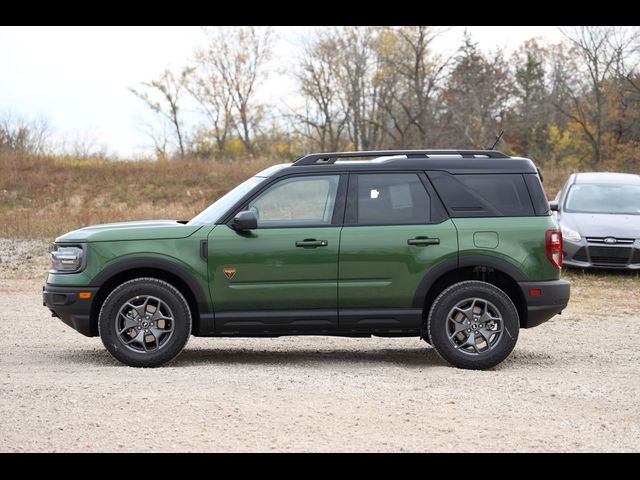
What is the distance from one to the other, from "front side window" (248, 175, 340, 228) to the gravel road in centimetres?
135

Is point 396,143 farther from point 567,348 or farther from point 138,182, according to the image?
point 567,348

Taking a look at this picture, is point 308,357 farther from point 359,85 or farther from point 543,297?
point 359,85

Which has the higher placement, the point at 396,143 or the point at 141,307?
the point at 396,143

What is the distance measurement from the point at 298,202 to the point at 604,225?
30.4 ft

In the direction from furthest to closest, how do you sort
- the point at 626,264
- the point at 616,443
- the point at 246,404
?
the point at 626,264 < the point at 246,404 < the point at 616,443

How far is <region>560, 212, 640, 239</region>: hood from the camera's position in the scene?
55.2ft

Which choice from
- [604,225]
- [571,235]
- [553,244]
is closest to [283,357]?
[553,244]

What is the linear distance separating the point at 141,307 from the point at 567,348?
4648mm

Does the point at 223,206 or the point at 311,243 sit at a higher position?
the point at 223,206

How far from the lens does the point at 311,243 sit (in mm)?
8906

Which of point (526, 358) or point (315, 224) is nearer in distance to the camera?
point (315, 224)

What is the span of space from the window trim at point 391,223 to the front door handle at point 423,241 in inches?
6.5

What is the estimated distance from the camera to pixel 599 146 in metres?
49.2

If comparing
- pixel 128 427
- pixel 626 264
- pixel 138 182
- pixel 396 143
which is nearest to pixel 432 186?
pixel 128 427
